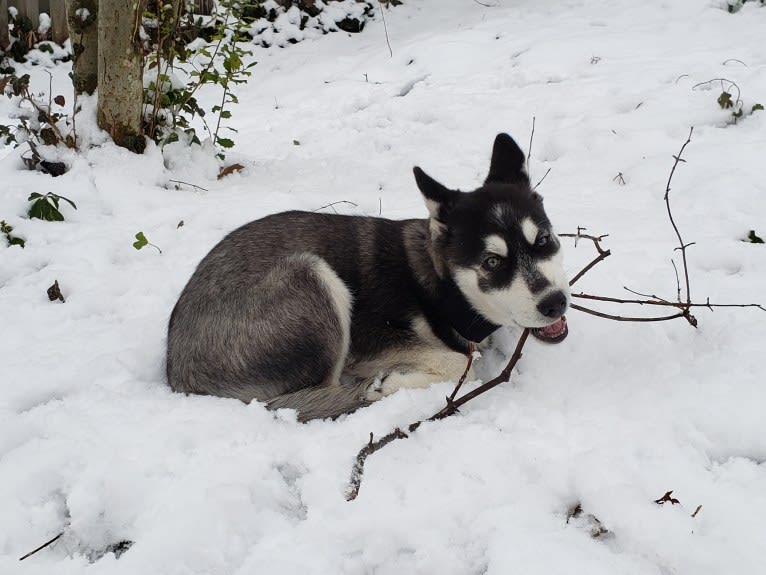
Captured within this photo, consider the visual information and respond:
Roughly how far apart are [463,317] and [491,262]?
0.44 m

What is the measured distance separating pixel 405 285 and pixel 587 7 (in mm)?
7036

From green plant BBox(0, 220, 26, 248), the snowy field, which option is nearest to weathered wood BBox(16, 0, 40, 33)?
the snowy field


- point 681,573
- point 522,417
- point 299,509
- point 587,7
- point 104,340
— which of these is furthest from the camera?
point 587,7

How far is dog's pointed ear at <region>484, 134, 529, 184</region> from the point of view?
371 cm

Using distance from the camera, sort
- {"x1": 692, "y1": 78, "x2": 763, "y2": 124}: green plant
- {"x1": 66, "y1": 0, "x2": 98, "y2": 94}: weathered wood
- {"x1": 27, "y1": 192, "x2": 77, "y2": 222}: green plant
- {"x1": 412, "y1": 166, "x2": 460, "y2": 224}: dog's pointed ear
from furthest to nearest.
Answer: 1. {"x1": 66, "y1": 0, "x2": 98, "y2": 94}: weathered wood
2. {"x1": 692, "y1": 78, "x2": 763, "y2": 124}: green plant
3. {"x1": 27, "y1": 192, "x2": 77, "y2": 222}: green plant
4. {"x1": 412, "y1": 166, "x2": 460, "y2": 224}: dog's pointed ear

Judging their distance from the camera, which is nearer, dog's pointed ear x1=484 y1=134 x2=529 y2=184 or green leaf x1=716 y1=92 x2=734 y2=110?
dog's pointed ear x1=484 y1=134 x2=529 y2=184

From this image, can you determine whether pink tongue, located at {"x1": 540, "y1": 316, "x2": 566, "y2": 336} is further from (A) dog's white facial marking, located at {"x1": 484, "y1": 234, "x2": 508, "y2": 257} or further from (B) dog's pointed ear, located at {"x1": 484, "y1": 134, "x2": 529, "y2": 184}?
(B) dog's pointed ear, located at {"x1": 484, "y1": 134, "x2": 529, "y2": 184}

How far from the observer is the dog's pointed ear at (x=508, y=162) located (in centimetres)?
371

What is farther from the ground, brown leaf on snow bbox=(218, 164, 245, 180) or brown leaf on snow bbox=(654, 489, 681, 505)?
brown leaf on snow bbox=(654, 489, 681, 505)

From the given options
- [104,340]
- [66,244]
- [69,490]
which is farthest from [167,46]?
[69,490]

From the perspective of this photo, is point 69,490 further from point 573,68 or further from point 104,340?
point 573,68

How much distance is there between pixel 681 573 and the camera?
1975 mm

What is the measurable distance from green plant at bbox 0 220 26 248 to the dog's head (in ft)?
10.5

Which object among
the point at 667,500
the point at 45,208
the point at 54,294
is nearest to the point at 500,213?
the point at 667,500
